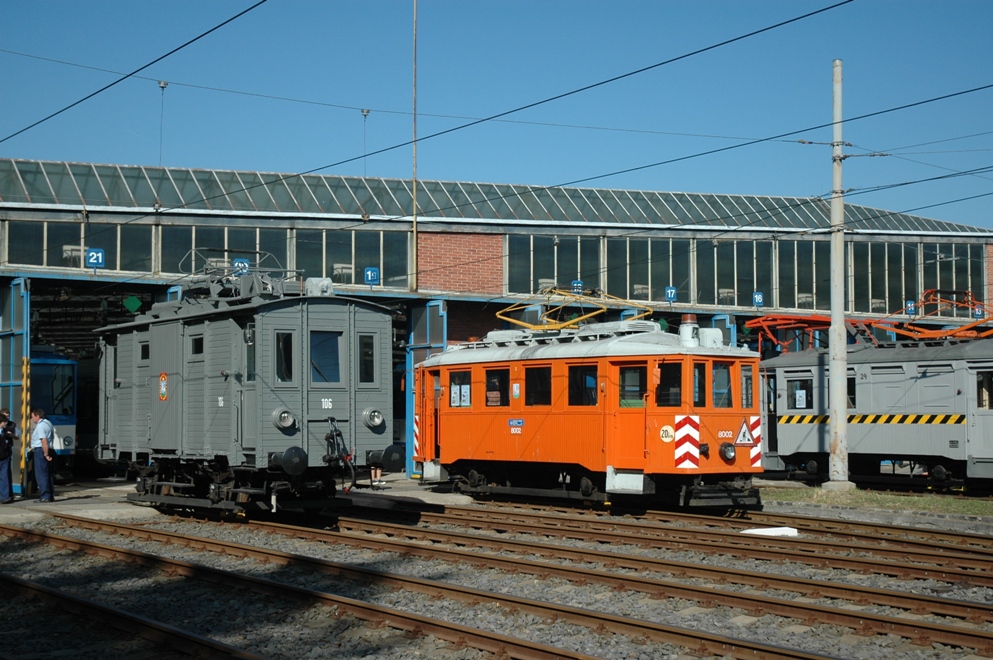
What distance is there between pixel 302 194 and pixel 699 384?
16.1m

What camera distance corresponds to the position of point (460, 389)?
Result: 2091cm

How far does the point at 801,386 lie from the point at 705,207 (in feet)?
47.0

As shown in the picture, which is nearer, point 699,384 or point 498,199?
point 699,384

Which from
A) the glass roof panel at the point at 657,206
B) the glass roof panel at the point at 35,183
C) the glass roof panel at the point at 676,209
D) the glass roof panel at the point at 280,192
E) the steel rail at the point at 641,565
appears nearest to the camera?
the steel rail at the point at 641,565

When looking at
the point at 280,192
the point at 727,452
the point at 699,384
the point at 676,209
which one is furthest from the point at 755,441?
the point at 676,209

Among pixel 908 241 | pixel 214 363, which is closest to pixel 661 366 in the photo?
pixel 214 363

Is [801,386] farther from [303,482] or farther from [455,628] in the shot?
[455,628]

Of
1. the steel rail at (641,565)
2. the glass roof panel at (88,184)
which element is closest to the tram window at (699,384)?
the steel rail at (641,565)

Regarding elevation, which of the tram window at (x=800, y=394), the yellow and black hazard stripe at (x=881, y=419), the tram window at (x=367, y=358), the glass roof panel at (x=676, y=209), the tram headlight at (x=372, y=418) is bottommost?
the yellow and black hazard stripe at (x=881, y=419)

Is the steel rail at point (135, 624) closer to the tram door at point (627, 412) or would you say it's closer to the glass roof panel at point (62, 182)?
the tram door at point (627, 412)

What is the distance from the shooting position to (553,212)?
3278 cm

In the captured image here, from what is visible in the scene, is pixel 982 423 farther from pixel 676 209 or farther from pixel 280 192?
pixel 280 192

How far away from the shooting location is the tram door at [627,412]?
56.0ft

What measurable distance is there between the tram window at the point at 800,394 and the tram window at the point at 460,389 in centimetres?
846
